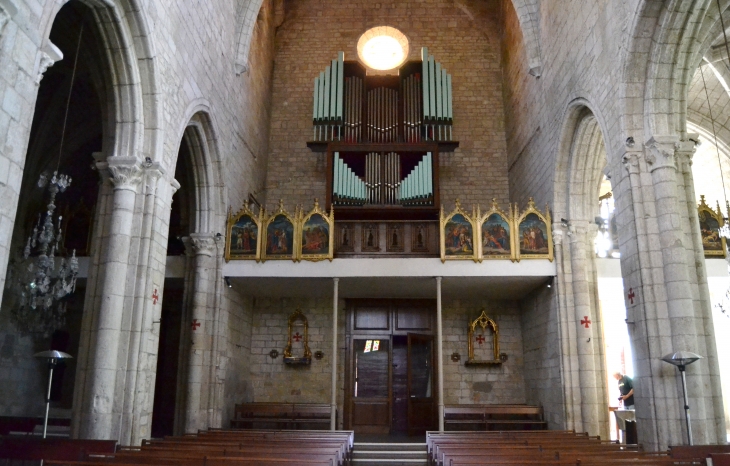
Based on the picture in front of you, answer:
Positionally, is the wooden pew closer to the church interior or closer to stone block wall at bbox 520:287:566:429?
the church interior

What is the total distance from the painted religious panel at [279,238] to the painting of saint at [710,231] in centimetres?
871

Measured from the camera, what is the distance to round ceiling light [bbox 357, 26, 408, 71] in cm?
1859

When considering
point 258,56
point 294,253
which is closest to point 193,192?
point 294,253

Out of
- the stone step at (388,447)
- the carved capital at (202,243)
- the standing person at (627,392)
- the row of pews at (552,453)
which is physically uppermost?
the carved capital at (202,243)

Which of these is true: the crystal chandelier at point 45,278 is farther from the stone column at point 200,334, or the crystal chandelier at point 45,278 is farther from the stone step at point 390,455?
the stone step at point 390,455

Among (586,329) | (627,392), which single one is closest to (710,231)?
(586,329)

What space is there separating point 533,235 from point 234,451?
26.6 ft

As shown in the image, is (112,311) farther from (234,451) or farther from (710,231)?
(710,231)

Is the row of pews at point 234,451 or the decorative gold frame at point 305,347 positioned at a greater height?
the decorative gold frame at point 305,347

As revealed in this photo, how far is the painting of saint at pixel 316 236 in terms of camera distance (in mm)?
13037

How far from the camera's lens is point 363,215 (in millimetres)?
14977

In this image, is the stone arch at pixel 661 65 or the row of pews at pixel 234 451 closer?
the row of pews at pixel 234 451

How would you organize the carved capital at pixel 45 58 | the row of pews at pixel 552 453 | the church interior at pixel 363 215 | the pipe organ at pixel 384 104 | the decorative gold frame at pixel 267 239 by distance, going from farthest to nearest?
the pipe organ at pixel 384 104, the decorative gold frame at pixel 267 239, the church interior at pixel 363 215, the row of pews at pixel 552 453, the carved capital at pixel 45 58

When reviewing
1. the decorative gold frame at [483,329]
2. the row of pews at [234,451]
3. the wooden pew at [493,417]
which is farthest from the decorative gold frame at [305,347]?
the row of pews at [234,451]
